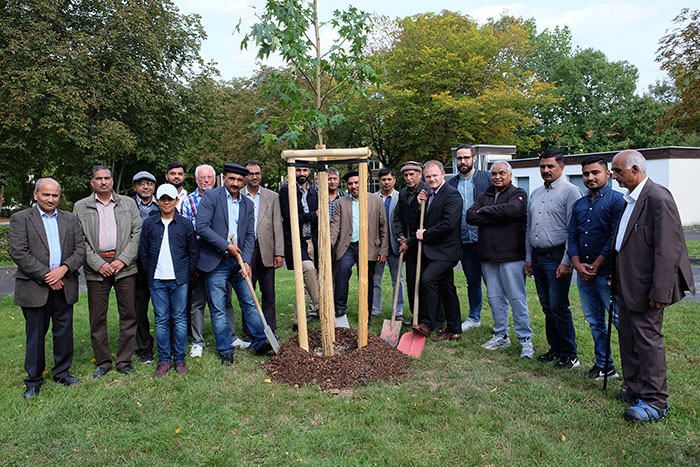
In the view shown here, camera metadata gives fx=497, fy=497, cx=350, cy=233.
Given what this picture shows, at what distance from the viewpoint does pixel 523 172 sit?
25.8 m

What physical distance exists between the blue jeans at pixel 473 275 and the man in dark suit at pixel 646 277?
2562 millimetres

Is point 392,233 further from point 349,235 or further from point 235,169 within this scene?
point 235,169

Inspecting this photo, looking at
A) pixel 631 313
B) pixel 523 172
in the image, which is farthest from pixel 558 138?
pixel 631 313

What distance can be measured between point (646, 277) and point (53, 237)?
5683mm

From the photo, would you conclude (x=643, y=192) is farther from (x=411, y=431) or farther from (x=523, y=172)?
(x=523, y=172)

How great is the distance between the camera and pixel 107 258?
5621mm

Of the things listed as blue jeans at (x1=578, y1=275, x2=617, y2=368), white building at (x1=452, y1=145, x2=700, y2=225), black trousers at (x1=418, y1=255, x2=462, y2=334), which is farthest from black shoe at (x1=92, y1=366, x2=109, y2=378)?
white building at (x1=452, y1=145, x2=700, y2=225)

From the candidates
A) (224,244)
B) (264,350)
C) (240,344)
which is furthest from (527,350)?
(224,244)

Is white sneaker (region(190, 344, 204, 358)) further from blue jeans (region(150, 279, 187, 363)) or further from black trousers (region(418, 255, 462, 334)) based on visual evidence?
black trousers (region(418, 255, 462, 334))

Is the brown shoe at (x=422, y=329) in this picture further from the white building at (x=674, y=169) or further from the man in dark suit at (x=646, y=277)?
the white building at (x=674, y=169)

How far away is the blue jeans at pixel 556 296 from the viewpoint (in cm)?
539

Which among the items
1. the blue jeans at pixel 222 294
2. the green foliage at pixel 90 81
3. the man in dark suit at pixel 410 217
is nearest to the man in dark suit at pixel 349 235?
the man in dark suit at pixel 410 217

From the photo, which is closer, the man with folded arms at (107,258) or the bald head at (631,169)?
the bald head at (631,169)

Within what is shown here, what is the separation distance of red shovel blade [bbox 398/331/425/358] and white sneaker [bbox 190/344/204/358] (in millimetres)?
2462
